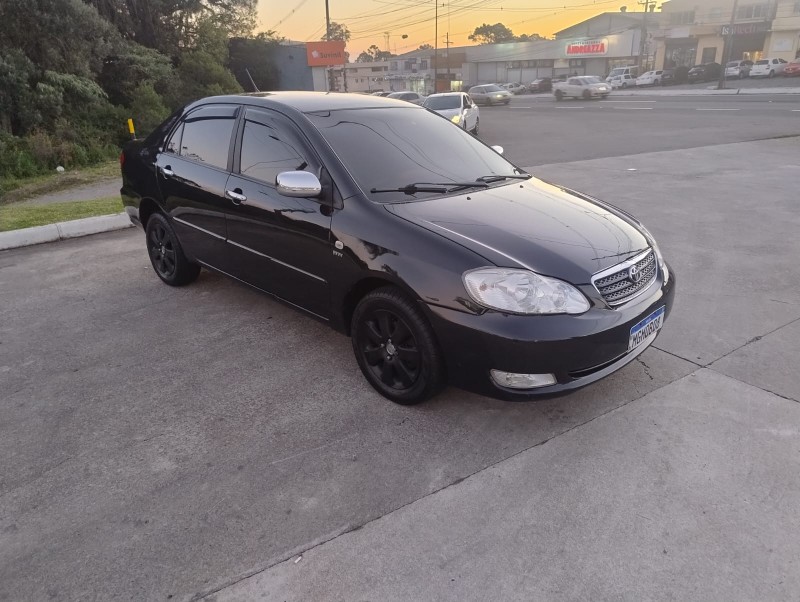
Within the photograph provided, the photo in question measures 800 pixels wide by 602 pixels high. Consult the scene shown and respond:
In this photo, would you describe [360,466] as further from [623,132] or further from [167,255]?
[623,132]

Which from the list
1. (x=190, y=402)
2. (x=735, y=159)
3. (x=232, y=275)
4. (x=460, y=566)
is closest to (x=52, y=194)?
(x=232, y=275)

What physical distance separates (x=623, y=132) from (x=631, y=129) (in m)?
0.96

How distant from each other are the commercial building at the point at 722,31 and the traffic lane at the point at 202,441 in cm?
5928

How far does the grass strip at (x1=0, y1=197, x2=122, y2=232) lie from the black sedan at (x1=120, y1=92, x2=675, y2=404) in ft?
12.1

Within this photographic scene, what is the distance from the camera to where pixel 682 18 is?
65.1 meters

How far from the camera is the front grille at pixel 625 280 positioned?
307 cm

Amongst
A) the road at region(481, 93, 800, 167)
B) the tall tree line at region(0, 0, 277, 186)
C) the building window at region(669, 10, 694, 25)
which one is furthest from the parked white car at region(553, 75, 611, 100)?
the building window at region(669, 10, 694, 25)

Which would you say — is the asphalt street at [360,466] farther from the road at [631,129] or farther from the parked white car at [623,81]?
the parked white car at [623,81]

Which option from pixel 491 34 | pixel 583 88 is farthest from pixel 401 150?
pixel 491 34

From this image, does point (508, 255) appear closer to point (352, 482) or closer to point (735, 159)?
point (352, 482)

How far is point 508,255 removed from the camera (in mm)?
3047

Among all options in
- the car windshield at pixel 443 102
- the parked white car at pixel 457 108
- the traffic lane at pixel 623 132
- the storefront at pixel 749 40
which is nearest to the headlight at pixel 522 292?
the traffic lane at pixel 623 132

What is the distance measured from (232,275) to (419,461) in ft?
7.68

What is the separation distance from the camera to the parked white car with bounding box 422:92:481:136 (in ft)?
56.1
